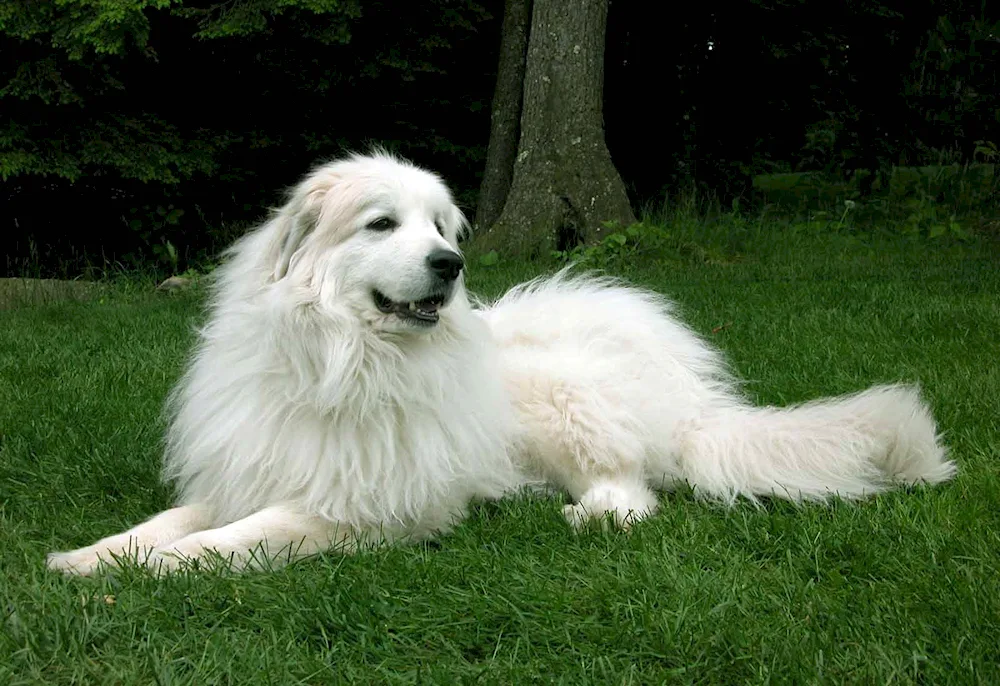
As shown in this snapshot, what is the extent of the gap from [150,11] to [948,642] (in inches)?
354

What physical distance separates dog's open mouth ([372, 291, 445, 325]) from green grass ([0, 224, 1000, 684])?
64 centimetres

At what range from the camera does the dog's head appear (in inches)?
116

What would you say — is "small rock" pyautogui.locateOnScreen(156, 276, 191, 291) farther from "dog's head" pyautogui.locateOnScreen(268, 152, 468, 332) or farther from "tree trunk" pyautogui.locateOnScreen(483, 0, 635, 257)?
"dog's head" pyautogui.locateOnScreen(268, 152, 468, 332)

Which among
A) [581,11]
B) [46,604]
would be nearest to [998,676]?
[46,604]

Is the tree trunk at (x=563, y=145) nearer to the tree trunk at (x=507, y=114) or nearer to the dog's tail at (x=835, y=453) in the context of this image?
the tree trunk at (x=507, y=114)

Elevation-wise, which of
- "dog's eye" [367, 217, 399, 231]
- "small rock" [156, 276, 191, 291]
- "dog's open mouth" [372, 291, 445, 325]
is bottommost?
"small rock" [156, 276, 191, 291]

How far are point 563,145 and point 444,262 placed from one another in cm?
522

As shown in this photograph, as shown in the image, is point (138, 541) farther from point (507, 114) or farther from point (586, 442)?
point (507, 114)

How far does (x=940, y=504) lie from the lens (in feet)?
9.29

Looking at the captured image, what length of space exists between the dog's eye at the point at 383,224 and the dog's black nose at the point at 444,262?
0.19 metres

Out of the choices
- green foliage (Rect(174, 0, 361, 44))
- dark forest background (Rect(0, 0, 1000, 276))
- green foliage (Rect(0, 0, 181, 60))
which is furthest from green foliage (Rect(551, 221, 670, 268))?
green foliage (Rect(0, 0, 181, 60))

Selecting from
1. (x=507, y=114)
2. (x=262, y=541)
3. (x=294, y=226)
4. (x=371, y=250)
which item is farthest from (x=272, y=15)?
(x=262, y=541)

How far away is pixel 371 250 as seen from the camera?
2.96 metres

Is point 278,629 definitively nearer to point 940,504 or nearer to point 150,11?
point 940,504
